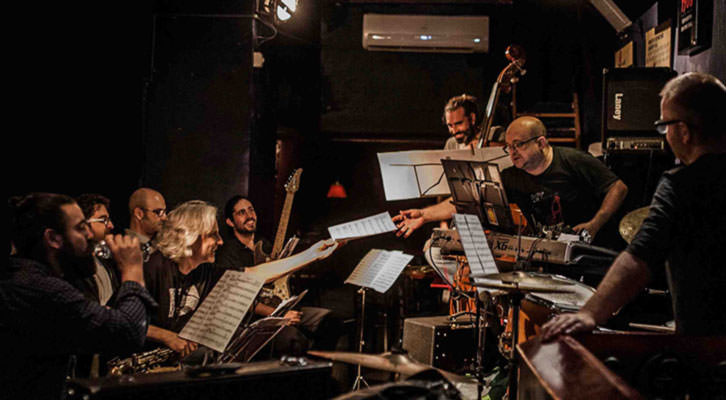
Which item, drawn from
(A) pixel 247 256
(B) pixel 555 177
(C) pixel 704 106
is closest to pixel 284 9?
(A) pixel 247 256

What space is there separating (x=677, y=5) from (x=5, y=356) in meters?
5.17

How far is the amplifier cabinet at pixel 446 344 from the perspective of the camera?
16.2 ft

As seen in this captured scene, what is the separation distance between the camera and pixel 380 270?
5.02m

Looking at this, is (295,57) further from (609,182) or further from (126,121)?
(609,182)

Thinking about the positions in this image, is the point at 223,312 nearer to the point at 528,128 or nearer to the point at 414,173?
the point at 414,173

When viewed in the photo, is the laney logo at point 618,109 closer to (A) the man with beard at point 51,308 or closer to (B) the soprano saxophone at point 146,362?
(B) the soprano saxophone at point 146,362

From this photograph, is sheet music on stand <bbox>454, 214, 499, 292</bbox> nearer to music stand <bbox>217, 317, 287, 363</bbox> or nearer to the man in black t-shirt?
music stand <bbox>217, 317, 287, 363</bbox>

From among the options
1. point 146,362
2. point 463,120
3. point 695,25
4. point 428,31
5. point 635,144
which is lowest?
point 146,362

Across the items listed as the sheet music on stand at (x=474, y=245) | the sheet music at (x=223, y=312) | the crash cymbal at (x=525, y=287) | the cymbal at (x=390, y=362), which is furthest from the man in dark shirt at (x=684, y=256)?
the sheet music at (x=223, y=312)

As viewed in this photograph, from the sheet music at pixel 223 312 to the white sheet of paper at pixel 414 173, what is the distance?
1.96m

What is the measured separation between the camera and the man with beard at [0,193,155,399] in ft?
8.29

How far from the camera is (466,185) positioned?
4.26 meters

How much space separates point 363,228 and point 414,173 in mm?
651

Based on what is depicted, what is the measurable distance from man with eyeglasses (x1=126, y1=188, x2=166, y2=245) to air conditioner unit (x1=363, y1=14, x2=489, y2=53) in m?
4.48
